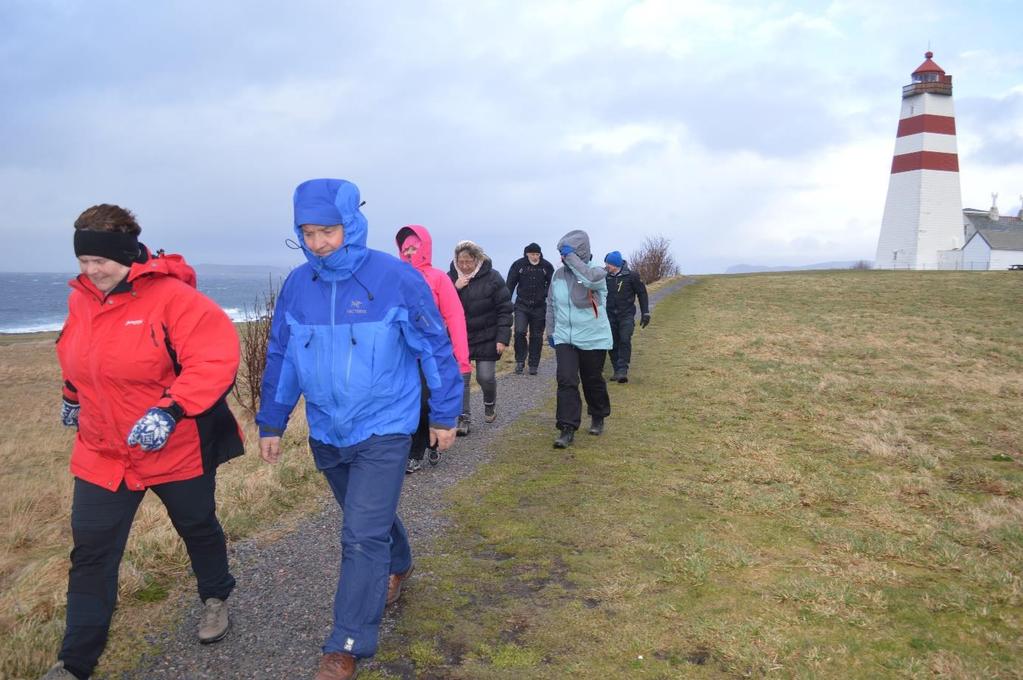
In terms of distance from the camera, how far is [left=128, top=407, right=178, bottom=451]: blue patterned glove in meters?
2.81

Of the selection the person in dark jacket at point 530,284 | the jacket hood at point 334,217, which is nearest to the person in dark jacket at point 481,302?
the person in dark jacket at point 530,284

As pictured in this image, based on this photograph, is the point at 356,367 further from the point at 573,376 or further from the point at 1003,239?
the point at 1003,239

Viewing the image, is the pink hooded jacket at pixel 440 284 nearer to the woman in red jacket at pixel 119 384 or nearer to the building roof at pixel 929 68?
the woman in red jacket at pixel 119 384

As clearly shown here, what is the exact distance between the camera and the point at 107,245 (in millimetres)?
2949

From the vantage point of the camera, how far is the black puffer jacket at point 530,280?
11.1 meters

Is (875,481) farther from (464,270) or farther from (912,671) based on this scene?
(464,270)

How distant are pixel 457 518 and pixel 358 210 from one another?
9.05ft

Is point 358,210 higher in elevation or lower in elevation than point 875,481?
higher

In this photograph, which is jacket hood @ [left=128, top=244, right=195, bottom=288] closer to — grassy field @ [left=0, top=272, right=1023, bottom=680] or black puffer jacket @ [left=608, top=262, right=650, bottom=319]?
grassy field @ [left=0, top=272, right=1023, bottom=680]

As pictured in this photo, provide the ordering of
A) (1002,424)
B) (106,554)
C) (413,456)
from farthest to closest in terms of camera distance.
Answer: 1. (1002,424)
2. (413,456)
3. (106,554)

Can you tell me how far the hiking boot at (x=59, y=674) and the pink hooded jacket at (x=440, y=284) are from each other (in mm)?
3222

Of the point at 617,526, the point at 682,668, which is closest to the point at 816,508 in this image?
the point at 617,526

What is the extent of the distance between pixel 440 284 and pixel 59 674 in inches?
142

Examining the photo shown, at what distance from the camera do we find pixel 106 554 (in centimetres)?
305
